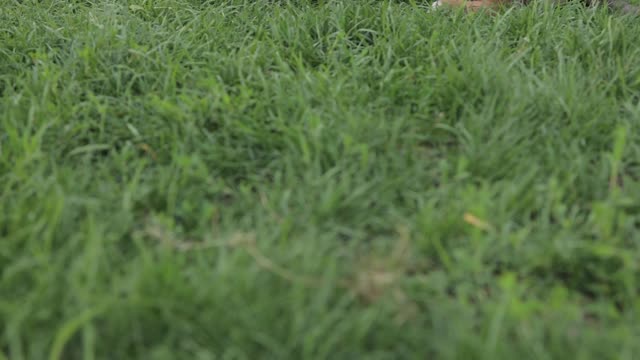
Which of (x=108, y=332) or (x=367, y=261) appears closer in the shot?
(x=108, y=332)

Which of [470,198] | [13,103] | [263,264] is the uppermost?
[470,198]

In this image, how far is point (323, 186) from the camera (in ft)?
6.81

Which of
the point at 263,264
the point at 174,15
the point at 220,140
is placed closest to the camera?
the point at 263,264

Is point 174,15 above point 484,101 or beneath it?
beneath

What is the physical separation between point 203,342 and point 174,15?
6.88 ft

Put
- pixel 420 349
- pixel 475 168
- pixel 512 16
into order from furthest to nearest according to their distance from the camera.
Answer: pixel 512 16 < pixel 475 168 < pixel 420 349

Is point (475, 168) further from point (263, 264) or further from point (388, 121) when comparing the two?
point (263, 264)

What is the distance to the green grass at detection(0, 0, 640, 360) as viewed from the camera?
159cm

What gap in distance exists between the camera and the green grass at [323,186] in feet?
5.22

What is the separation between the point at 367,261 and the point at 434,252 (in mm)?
197

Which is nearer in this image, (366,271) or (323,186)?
(366,271)

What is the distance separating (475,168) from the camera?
2158 millimetres

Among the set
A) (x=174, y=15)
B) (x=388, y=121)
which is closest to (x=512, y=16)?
(x=388, y=121)

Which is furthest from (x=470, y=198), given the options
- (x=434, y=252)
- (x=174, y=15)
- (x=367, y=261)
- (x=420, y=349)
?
(x=174, y=15)
